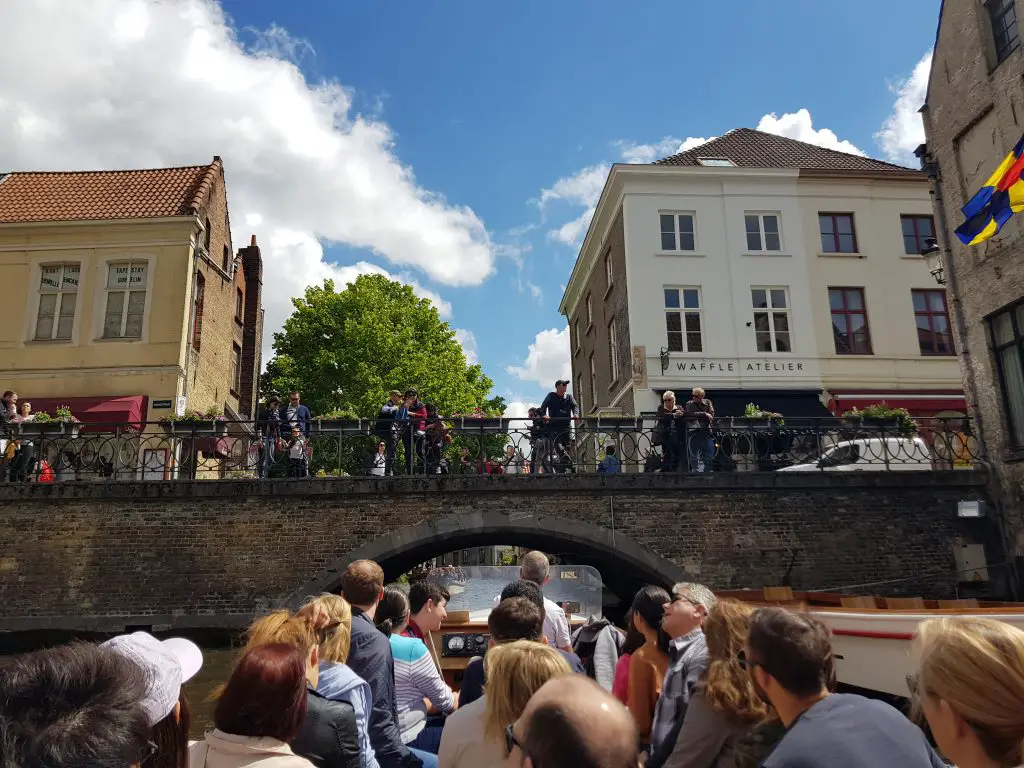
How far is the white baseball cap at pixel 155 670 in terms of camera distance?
1.47m

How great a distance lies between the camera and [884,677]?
6352mm

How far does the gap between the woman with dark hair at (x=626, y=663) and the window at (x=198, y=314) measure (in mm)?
16805

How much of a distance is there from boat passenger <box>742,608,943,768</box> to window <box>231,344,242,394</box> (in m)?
21.9

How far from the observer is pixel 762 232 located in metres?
21.1

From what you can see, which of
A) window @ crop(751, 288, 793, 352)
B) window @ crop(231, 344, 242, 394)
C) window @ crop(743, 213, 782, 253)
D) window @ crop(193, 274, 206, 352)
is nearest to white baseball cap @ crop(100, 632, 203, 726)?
window @ crop(193, 274, 206, 352)

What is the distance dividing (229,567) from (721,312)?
568 inches

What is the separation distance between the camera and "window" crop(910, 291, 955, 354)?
20609mm

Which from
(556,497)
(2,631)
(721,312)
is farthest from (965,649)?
(721,312)

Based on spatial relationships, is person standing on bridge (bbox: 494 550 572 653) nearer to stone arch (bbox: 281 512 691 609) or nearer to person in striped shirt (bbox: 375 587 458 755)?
person in striped shirt (bbox: 375 587 458 755)

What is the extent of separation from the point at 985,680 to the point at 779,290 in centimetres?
2030

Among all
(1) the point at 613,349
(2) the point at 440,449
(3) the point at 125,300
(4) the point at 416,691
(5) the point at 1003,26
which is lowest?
(4) the point at 416,691

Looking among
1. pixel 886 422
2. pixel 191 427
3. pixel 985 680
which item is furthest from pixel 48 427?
pixel 886 422

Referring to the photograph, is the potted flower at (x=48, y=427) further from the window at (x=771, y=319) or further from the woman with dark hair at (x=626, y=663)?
the window at (x=771, y=319)

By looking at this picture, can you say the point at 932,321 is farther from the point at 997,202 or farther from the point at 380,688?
the point at 380,688
